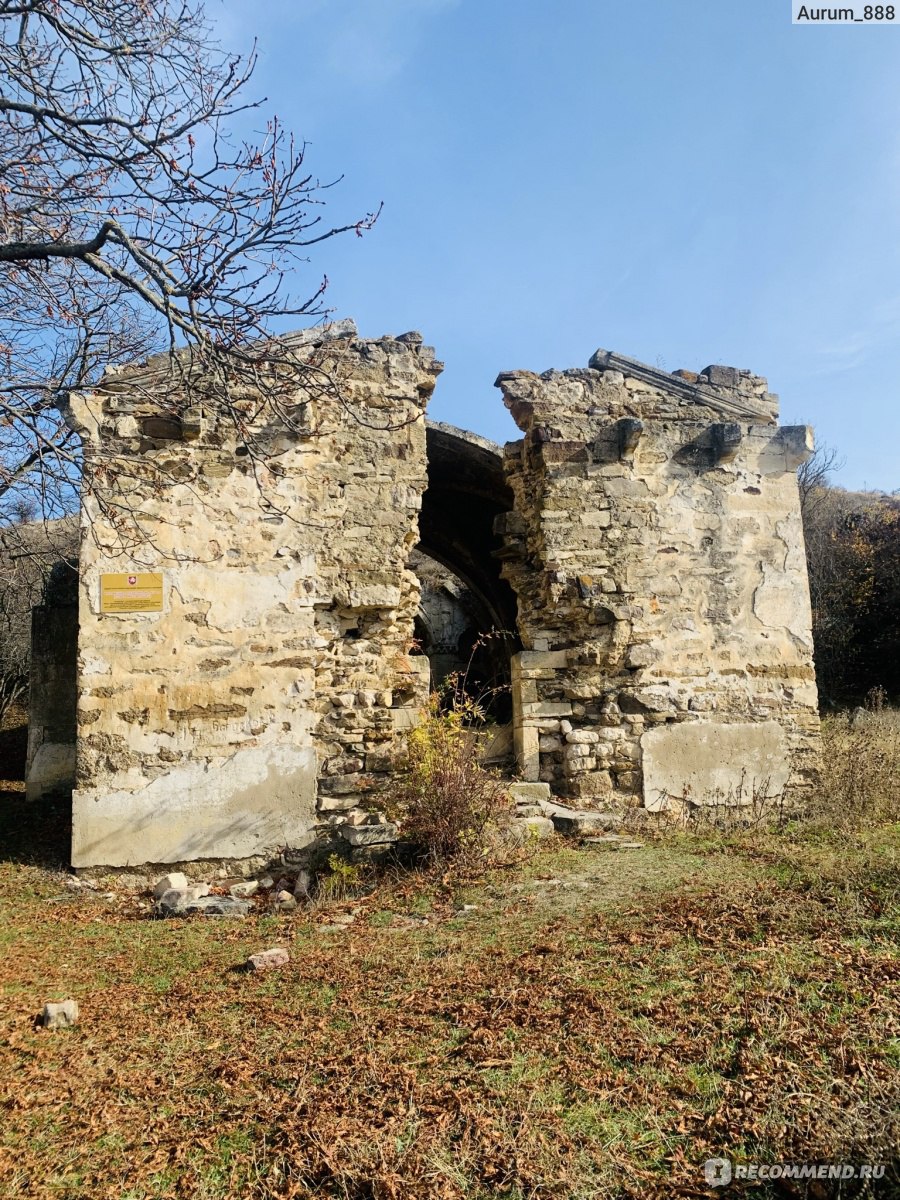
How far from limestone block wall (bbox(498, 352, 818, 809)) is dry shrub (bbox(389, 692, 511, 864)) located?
48.7 inches

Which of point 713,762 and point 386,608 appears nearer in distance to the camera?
point 386,608

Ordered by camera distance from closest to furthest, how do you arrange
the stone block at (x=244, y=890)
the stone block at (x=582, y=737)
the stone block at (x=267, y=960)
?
the stone block at (x=267, y=960)
the stone block at (x=244, y=890)
the stone block at (x=582, y=737)

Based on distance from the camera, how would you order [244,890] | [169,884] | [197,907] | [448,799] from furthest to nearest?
1. [244,890]
2. [169,884]
3. [448,799]
4. [197,907]

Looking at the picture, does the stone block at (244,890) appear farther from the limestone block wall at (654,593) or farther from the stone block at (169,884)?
the limestone block wall at (654,593)

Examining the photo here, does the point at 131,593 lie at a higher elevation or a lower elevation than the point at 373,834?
higher

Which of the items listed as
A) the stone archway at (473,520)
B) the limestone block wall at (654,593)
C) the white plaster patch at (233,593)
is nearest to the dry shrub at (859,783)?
the limestone block wall at (654,593)

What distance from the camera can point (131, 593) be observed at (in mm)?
6746

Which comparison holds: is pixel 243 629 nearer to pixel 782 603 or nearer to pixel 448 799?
pixel 448 799
